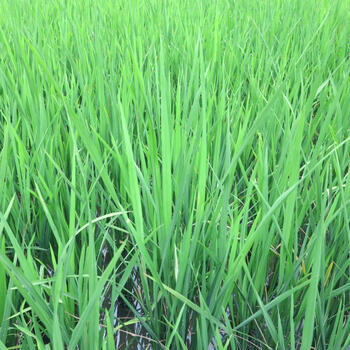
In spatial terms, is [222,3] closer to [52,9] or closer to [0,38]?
[52,9]

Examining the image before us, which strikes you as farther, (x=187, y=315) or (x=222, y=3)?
(x=222, y=3)

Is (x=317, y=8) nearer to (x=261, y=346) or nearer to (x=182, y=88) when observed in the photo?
(x=182, y=88)

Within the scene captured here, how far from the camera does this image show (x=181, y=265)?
0.60 metres

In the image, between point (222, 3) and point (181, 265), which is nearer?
point (181, 265)

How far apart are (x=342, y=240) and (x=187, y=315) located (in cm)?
31

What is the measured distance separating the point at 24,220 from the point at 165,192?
376 millimetres

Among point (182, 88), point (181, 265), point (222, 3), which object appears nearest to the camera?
point (181, 265)

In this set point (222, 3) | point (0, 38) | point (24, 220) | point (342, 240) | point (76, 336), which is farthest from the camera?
point (222, 3)

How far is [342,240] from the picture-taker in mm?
722

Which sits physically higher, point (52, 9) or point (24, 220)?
point (52, 9)

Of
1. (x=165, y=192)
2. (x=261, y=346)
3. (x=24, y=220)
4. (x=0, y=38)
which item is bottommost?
(x=261, y=346)

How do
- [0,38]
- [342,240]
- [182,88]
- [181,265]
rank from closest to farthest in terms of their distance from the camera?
[181,265]
[342,240]
[182,88]
[0,38]

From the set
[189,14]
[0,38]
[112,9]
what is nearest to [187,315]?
[0,38]

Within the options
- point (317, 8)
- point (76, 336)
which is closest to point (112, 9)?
point (317, 8)
